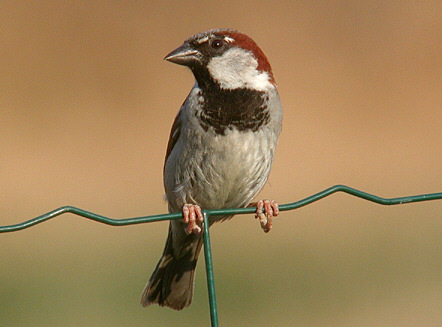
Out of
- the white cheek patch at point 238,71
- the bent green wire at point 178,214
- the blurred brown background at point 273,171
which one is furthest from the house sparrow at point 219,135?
the blurred brown background at point 273,171

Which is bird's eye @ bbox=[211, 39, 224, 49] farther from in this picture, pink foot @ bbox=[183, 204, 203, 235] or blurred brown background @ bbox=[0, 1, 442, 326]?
blurred brown background @ bbox=[0, 1, 442, 326]

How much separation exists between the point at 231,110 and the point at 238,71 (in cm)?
21

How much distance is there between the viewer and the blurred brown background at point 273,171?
17.8 feet

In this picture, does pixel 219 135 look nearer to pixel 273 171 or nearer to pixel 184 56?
pixel 184 56

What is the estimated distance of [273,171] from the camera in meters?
8.09

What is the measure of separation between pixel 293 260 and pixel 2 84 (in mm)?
4537

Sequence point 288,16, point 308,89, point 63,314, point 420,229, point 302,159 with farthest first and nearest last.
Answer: point 288,16 → point 308,89 → point 302,159 → point 420,229 → point 63,314

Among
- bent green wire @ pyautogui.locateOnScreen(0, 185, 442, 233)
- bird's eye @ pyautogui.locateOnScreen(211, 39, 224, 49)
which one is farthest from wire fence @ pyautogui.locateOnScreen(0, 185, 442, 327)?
bird's eye @ pyautogui.locateOnScreen(211, 39, 224, 49)

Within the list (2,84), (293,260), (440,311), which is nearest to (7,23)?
(2,84)

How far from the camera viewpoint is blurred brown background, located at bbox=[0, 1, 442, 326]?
5434 mm

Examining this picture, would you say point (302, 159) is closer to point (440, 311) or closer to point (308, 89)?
point (308, 89)

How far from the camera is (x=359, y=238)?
6422 millimetres

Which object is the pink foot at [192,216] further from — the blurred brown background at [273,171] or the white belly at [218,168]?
the blurred brown background at [273,171]

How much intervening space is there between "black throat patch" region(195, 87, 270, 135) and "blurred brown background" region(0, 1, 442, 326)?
1846mm
